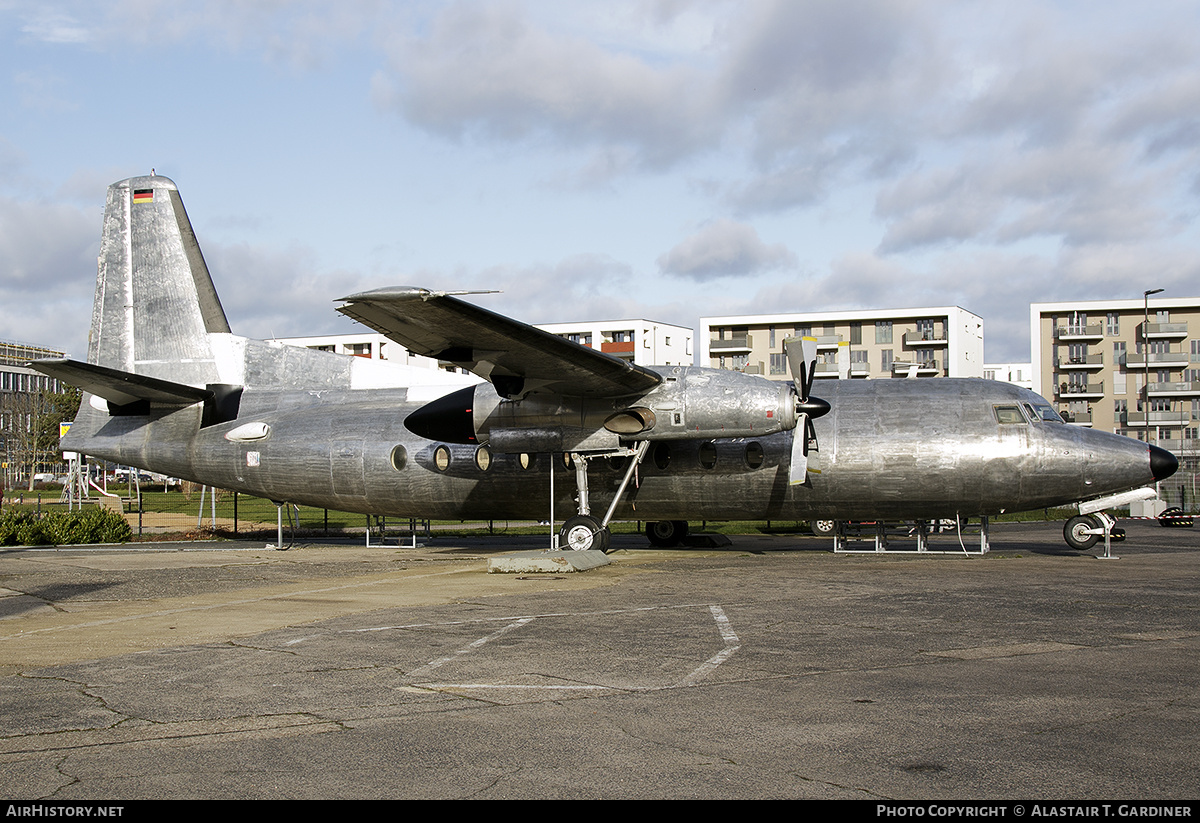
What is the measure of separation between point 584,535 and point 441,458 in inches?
178

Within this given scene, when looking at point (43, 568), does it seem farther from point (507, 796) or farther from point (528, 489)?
point (507, 796)

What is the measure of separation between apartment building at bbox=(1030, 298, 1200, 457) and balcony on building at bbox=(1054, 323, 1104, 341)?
10 cm

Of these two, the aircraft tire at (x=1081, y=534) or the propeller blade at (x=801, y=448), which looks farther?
the aircraft tire at (x=1081, y=534)

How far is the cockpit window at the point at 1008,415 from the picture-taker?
19.8m

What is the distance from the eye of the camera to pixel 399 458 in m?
22.5

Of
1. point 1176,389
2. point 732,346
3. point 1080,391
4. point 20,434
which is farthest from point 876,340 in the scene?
point 20,434

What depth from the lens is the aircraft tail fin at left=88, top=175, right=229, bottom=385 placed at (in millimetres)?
24438

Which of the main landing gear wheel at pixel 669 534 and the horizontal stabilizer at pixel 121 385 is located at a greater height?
the horizontal stabilizer at pixel 121 385

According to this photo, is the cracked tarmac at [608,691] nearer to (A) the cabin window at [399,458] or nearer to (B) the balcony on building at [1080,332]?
(A) the cabin window at [399,458]

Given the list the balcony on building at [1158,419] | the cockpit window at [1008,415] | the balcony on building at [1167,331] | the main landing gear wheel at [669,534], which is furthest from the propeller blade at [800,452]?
the balcony on building at [1167,331]

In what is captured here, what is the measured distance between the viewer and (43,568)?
62.1 ft

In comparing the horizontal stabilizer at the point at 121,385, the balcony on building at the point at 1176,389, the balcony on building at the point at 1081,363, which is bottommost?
the horizontal stabilizer at the point at 121,385

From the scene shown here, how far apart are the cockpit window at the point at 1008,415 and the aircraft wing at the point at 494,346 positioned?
23.9 ft

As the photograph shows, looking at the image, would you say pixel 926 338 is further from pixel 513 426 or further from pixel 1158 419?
pixel 513 426
